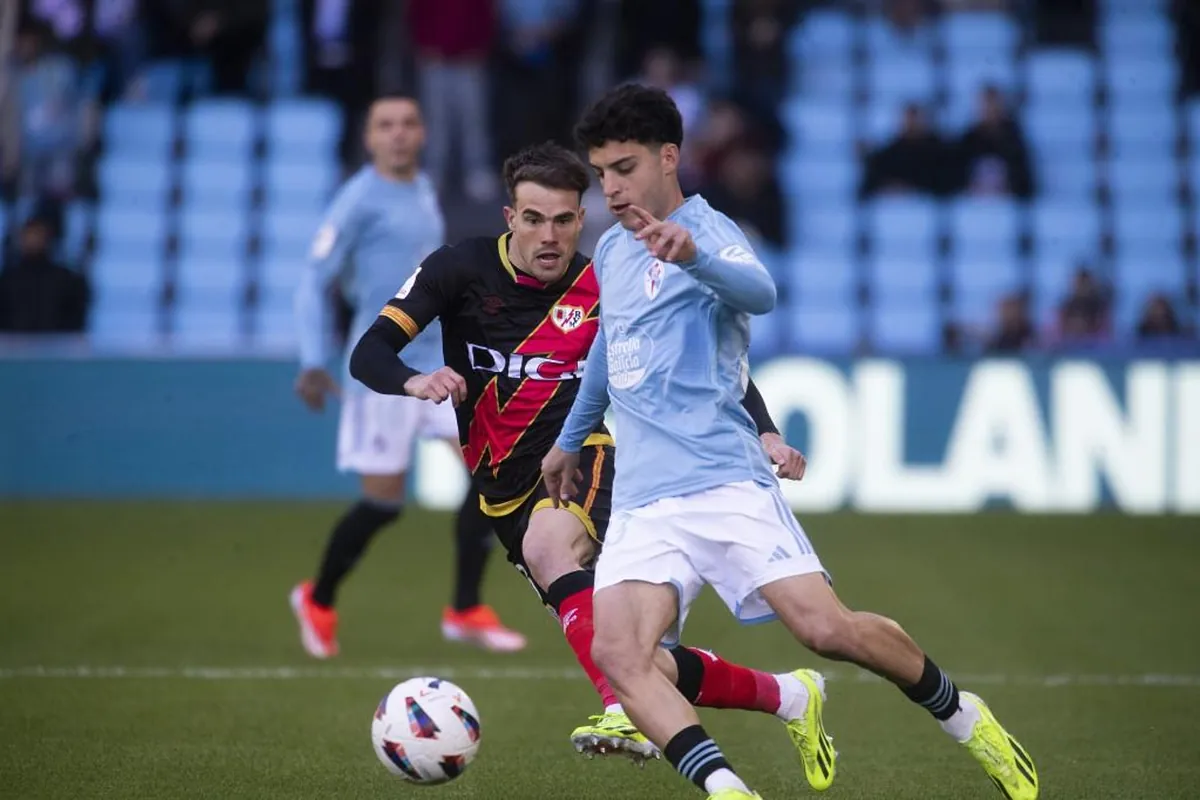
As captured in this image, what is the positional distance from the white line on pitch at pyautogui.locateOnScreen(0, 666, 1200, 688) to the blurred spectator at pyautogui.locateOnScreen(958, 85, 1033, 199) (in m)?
8.59

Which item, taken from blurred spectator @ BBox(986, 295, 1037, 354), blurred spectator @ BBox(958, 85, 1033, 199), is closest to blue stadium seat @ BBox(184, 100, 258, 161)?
blurred spectator @ BBox(958, 85, 1033, 199)

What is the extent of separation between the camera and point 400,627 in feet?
30.1

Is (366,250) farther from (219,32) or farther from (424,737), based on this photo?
Result: (219,32)

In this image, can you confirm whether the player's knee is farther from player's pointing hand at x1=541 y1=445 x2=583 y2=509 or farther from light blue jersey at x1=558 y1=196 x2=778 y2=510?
light blue jersey at x1=558 y1=196 x2=778 y2=510

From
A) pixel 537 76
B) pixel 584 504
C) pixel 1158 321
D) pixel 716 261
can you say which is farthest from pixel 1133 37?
pixel 716 261

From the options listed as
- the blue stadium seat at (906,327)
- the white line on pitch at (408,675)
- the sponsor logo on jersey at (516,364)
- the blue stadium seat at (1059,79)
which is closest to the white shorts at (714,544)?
the sponsor logo on jersey at (516,364)

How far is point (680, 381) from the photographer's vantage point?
5.14 metres

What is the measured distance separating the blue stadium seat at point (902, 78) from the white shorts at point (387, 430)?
32.2 ft

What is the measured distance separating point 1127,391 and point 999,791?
26.0 ft

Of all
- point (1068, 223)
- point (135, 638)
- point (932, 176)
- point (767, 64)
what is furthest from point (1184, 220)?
point (135, 638)

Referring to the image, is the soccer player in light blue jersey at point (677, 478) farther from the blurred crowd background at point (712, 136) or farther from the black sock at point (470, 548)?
the blurred crowd background at point (712, 136)

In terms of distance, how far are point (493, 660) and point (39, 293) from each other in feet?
23.9

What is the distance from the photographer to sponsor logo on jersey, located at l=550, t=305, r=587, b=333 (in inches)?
246

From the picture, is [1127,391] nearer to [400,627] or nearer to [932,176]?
[932,176]
